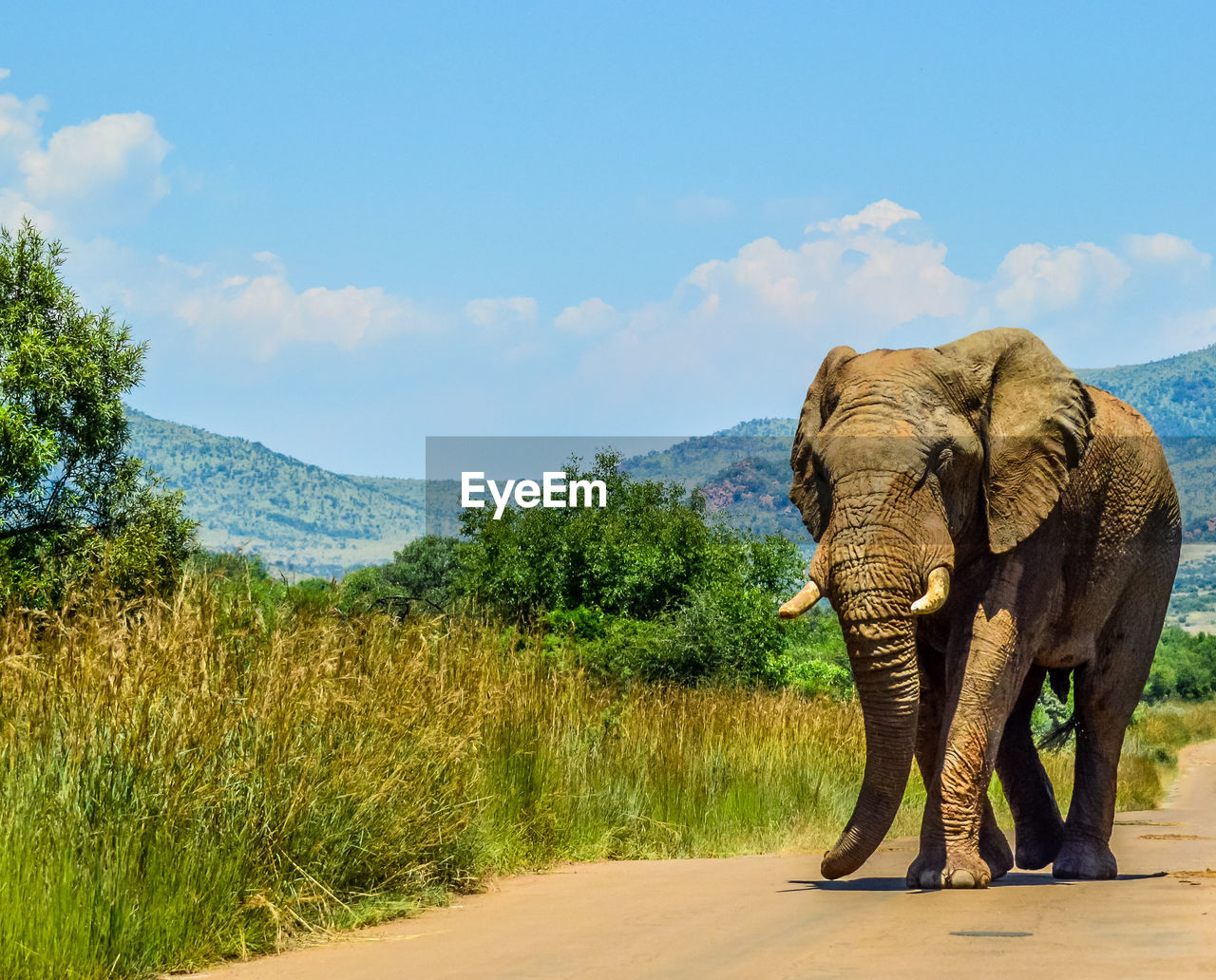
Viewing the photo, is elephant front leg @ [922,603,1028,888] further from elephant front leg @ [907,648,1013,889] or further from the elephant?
elephant front leg @ [907,648,1013,889]

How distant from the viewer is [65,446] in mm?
26656

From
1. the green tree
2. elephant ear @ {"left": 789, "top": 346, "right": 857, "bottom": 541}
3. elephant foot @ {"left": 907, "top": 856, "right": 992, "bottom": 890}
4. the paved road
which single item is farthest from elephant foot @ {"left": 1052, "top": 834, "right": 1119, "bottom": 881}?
the green tree

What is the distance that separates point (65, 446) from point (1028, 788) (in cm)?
2048

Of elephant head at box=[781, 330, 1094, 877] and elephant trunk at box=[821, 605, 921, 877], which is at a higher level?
elephant head at box=[781, 330, 1094, 877]

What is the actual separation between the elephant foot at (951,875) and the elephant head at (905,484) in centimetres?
34

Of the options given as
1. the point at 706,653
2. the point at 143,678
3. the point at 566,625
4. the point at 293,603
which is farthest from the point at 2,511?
the point at 143,678

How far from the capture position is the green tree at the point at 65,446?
78.9 feet

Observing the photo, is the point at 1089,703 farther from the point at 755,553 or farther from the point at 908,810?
the point at 755,553

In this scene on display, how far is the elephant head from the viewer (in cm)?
827

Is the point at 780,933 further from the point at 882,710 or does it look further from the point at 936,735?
the point at 936,735

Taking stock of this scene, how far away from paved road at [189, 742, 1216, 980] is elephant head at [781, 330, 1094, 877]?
3.13ft

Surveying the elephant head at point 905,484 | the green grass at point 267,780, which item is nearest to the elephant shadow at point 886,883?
the elephant head at point 905,484

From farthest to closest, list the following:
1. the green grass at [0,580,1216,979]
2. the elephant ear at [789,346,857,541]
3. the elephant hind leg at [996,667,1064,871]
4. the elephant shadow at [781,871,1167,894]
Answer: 1. the elephant hind leg at [996,667,1064,871]
2. the elephant ear at [789,346,857,541]
3. the elephant shadow at [781,871,1167,894]
4. the green grass at [0,580,1216,979]

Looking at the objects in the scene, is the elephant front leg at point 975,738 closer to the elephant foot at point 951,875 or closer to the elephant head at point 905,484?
the elephant foot at point 951,875
